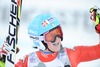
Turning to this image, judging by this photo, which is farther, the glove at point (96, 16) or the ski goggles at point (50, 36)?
the glove at point (96, 16)

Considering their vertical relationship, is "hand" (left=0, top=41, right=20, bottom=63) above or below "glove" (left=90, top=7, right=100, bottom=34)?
below

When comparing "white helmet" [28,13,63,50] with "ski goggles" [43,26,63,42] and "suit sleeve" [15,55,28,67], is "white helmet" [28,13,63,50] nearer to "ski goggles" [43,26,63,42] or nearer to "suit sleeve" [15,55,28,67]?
"ski goggles" [43,26,63,42]

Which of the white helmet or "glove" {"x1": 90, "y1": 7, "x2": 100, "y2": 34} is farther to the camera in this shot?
"glove" {"x1": 90, "y1": 7, "x2": 100, "y2": 34}

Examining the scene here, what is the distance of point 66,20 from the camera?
1.93m

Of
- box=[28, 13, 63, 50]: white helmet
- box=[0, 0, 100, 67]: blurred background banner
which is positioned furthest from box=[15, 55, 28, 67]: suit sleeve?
box=[28, 13, 63, 50]: white helmet

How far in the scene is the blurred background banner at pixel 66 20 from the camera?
1.90 m

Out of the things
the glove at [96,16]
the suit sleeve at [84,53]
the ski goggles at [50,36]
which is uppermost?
the glove at [96,16]

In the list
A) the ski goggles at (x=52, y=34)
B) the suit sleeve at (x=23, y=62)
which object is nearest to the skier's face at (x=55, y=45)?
the ski goggles at (x=52, y=34)

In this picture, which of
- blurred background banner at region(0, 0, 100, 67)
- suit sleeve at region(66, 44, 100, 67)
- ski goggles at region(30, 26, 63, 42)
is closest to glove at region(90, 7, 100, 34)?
blurred background banner at region(0, 0, 100, 67)

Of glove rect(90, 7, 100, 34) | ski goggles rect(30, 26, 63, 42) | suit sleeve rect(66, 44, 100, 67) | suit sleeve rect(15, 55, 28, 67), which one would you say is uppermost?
glove rect(90, 7, 100, 34)

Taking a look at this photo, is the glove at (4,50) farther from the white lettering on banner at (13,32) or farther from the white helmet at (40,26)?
the white helmet at (40,26)

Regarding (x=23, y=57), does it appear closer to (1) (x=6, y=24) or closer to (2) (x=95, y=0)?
(1) (x=6, y=24)

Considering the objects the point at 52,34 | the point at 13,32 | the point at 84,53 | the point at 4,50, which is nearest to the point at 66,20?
the point at 52,34

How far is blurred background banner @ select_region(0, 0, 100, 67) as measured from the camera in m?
1.90
